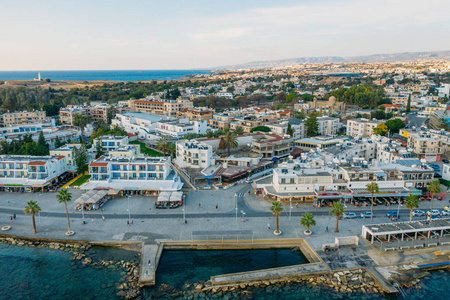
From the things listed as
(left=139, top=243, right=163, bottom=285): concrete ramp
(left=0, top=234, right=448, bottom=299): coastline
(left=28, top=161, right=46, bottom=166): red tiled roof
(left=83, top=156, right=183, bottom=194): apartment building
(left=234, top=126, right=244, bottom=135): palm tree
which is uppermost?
(left=234, top=126, right=244, bottom=135): palm tree

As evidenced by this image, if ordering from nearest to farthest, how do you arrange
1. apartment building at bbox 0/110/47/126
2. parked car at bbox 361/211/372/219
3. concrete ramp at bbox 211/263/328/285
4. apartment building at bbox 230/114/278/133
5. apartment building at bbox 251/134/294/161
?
concrete ramp at bbox 211/263/328/285, parked car at bbox 361/211/372/219, apartment building at bbox 251/134/294/161, apartment building at bbox 230/114/278/133, apartment building at bbox 0/110/47/126

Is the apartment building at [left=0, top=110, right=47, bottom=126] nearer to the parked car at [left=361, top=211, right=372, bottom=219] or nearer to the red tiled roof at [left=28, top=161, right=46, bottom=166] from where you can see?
the red tiled roof at [left=28, top=161, right=46, bottom=166]

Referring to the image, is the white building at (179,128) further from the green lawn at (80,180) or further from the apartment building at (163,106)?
the green lawn at (80,180)

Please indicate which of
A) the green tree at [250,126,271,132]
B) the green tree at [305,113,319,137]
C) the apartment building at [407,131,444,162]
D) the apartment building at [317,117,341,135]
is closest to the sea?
the apartment building at [407,131,444,162]

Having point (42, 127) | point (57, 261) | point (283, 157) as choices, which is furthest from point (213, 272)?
point (42, 127)

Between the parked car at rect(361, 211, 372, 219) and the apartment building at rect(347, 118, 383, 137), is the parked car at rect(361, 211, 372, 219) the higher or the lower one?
the lower one

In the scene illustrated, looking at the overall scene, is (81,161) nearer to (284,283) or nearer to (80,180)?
(80,180)
